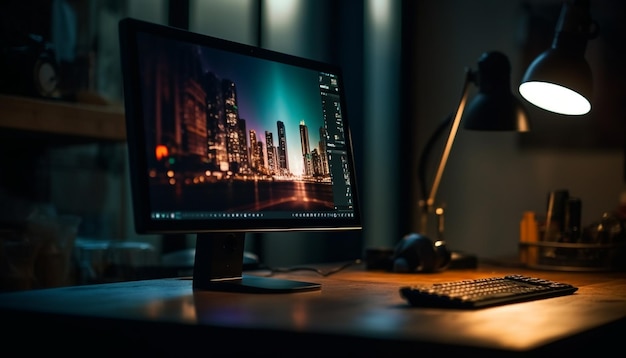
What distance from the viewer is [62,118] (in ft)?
6.89

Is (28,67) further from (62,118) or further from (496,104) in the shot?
(496,104)

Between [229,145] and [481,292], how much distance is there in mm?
470

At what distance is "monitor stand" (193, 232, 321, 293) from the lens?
150 centimetres

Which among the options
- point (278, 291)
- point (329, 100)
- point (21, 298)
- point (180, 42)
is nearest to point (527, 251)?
point (329, 100)

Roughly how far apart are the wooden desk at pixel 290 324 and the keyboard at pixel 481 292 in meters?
0.02

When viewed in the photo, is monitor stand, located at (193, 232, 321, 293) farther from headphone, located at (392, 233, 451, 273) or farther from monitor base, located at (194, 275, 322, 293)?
headphone, located at (392, 233, 451, 273)

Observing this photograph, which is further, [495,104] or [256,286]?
[495,104]

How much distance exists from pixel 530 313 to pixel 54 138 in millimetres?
1423

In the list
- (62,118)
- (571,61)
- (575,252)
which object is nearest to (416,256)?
(575,252)

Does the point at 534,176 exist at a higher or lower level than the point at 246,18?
lower

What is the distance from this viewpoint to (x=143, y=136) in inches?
51.6

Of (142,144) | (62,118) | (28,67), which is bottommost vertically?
(142,144)

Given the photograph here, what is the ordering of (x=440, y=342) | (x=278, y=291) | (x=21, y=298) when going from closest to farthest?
(x=440, y=342) → (x=21, y=298) → (x=278, y=291)

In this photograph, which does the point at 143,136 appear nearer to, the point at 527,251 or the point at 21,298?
the point at 21,298
